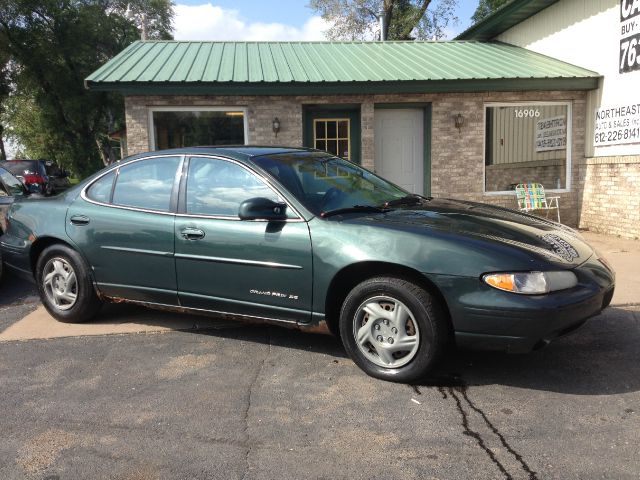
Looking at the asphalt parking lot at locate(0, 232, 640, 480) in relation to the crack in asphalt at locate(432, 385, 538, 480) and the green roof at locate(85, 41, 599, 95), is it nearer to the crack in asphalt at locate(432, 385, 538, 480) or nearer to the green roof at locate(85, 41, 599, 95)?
the crack in asphalt at locate(432, 385, 538, 480)

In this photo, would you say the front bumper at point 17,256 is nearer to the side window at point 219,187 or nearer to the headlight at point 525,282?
the side window at point 219,187

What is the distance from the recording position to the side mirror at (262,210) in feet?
12.6

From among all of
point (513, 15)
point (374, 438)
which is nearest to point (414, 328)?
point (374, 438)

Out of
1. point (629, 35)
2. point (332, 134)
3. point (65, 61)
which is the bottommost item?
point (332, 134)

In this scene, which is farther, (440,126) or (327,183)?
(440,126)

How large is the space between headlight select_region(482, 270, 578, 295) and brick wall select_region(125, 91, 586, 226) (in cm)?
744

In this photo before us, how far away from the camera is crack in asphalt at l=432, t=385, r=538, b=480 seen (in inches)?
107

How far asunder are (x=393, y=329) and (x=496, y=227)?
999 mm

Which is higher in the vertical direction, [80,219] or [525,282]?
[80,219]

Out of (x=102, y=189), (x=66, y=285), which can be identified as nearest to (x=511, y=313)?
(x=102, y=189)

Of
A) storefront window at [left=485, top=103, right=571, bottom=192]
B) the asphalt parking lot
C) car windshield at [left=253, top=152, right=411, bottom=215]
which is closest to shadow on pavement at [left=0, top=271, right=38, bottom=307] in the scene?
the asphalt parking lot

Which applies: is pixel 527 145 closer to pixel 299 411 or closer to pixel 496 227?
pixel 496 227

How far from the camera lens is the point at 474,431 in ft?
10.2

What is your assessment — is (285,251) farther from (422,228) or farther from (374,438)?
(374,438)
